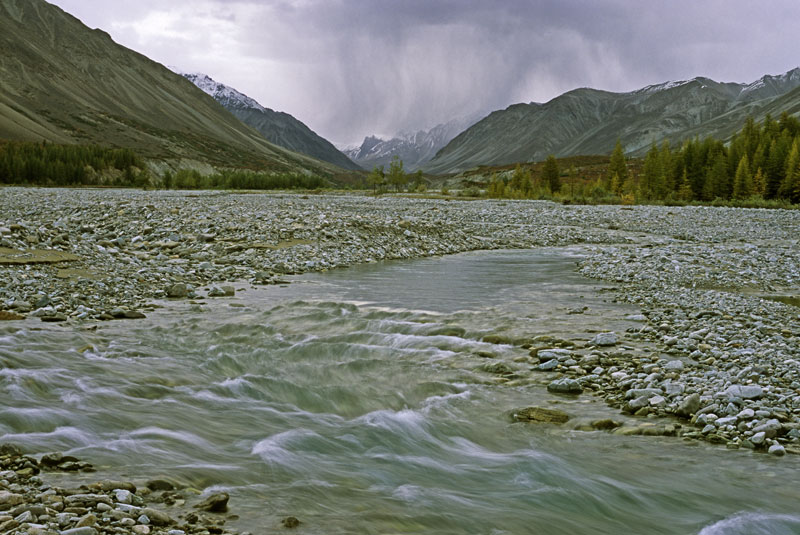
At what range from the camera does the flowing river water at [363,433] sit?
484 centimetres

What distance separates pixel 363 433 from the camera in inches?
255

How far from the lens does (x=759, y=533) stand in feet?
15.1

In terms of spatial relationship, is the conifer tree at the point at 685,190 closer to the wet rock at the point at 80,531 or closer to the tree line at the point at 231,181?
the tree line at the point at 231,181

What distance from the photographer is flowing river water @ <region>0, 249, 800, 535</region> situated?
4840 millimetres

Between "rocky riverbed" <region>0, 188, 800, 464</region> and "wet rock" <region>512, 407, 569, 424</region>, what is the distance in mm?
836

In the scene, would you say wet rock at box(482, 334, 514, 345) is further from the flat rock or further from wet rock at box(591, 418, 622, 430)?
the flat rock

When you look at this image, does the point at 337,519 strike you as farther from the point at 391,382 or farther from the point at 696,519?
the point at 391,382

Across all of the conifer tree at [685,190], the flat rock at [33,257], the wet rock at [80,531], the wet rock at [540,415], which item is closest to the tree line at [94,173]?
the conifer tree at [685,190]

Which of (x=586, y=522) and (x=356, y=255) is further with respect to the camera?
(x=356, y=255)

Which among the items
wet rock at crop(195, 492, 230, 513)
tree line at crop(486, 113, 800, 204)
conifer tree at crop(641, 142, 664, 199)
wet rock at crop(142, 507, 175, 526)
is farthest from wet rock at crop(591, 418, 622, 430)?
conifer tree at crop(641, 142, 664, 199)

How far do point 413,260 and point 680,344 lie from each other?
13951 millimetres

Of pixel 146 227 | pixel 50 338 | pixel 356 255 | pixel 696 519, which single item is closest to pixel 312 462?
pixel 696 519

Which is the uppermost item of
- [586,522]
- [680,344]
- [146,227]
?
[146,227]

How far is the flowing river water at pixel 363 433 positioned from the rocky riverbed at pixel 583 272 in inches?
27.7
